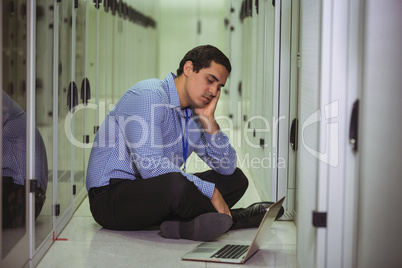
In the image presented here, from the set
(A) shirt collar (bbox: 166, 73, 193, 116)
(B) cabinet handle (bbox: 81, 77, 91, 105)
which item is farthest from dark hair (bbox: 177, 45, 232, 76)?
(B) cabinet handle (bbox: 81, 77, 91, 105)

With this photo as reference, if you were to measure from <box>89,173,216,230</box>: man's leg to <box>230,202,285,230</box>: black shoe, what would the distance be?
0.87 ft

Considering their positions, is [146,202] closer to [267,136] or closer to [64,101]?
[64,101]

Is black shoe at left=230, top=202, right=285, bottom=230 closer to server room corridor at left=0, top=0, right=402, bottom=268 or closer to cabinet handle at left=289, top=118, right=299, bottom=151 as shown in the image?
server room corridor at left=0, top=0, right=402, bottom=268

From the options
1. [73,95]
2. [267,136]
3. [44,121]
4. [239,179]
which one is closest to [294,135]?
[239,179]

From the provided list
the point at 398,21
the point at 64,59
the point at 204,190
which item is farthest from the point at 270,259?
the point at 64,59

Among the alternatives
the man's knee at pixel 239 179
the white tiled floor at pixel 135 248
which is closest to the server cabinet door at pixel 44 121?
the white tiled floor at pixel 135 248

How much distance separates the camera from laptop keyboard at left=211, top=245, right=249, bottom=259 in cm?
279

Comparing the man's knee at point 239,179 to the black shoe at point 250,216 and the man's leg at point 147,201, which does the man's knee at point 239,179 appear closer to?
the black shoe at point 250,216

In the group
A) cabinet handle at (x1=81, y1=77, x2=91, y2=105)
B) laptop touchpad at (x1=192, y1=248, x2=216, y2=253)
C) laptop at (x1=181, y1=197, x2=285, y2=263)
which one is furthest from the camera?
cabinet handle at (x1=81, y1=77, x2=91, y2=105)

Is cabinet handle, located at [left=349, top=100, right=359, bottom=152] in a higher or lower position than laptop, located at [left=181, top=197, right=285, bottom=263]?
higher

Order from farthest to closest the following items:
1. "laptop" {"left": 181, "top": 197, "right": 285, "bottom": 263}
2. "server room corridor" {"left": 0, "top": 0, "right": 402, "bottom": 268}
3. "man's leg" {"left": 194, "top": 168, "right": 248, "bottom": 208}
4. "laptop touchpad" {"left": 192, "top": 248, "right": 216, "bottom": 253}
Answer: "man's leg" {"left": 194, "top": 168, "right": 248, "bottom": 208}
"laptop touchpad" {"left": 192, "top": 248, "right": 216, "bottom": 253}
"laptop" {"left": 181, "top": 197, "right": 285, "bottom": 263}
"server room corridor" {"left": 0, "top": 0, "right": 402, "bottom": 268}

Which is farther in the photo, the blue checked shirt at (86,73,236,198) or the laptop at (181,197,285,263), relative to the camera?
the blue checked shirt at (86,73,236,198)

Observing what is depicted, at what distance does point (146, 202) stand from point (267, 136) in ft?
3.78

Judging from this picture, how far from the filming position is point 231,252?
286 cm
